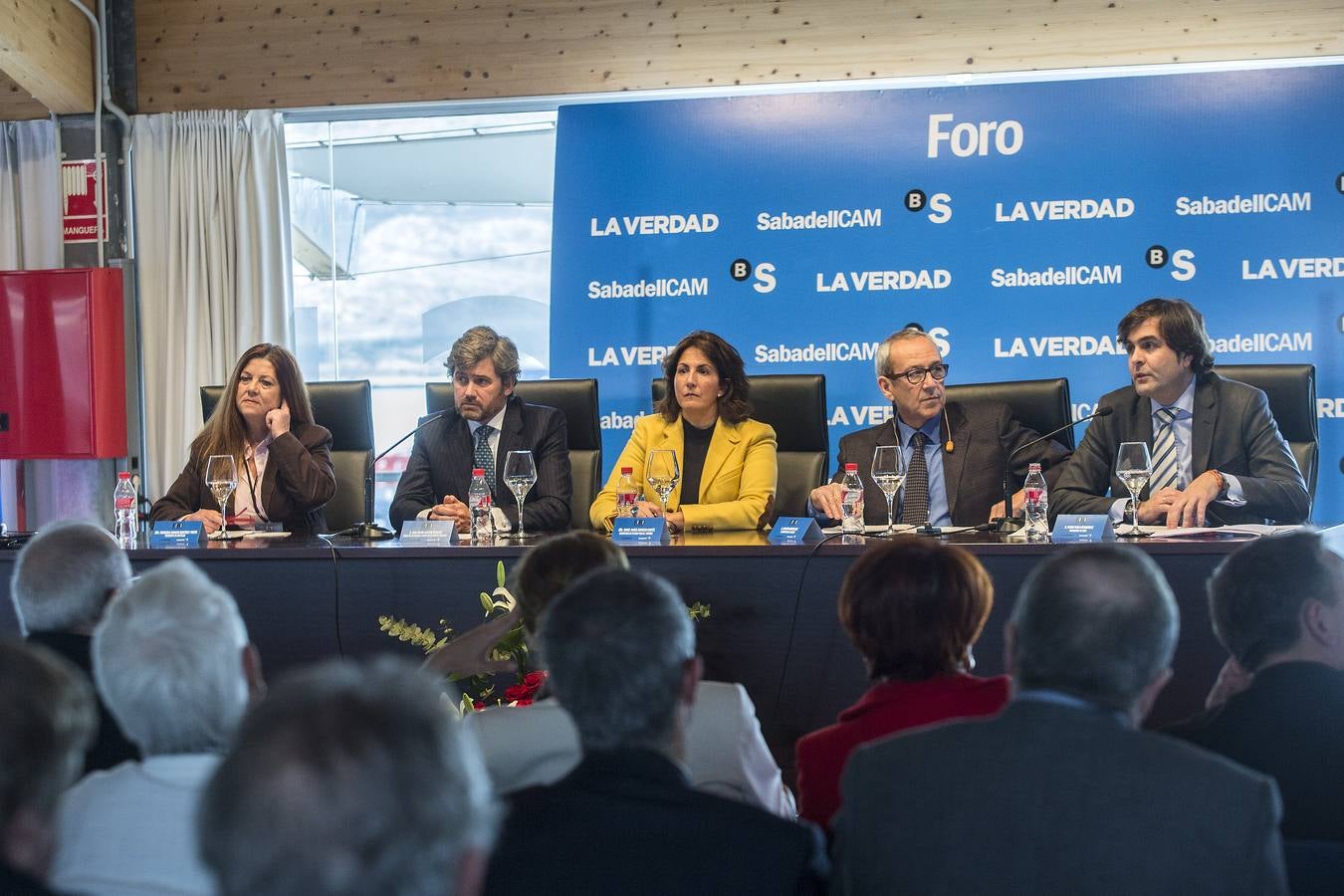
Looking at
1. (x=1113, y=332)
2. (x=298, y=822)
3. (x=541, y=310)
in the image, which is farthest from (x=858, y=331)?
(x=298, y=822)

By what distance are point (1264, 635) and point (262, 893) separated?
1290 mm

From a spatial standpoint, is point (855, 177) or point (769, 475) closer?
point (769, 475)

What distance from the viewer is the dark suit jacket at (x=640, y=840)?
45.9 inches

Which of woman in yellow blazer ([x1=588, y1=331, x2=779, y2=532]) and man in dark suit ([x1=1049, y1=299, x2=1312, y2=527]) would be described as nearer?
man in dark suit ([x1=1049, y1=299, x2=1312, y2=527])

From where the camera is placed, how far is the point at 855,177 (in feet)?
16.9

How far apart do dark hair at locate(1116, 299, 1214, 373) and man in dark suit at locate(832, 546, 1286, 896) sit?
2459mm

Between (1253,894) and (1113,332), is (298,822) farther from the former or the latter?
(1113,332)

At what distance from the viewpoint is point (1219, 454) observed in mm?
3439

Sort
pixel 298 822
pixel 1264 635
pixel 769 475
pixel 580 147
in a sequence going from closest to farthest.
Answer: pixel 298 822 → pixel 1264 635 → pixel 769 475 → pixel 580 147

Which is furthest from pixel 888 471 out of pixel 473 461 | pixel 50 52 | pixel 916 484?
pixel 50 52

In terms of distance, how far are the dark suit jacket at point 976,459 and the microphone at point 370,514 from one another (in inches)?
49.4

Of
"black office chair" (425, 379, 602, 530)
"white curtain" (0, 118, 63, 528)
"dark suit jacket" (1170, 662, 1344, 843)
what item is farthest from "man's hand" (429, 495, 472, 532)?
"white curtain" (0, 118, 63, 528)

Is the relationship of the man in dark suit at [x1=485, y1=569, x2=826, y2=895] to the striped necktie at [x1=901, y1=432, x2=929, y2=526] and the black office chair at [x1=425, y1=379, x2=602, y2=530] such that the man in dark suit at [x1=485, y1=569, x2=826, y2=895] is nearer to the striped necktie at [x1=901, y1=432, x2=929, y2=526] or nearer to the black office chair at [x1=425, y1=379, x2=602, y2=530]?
the striped necktie at [x1=901, y1=432, x2=929, y2=526]

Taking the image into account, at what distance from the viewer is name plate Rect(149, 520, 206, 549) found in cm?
322
